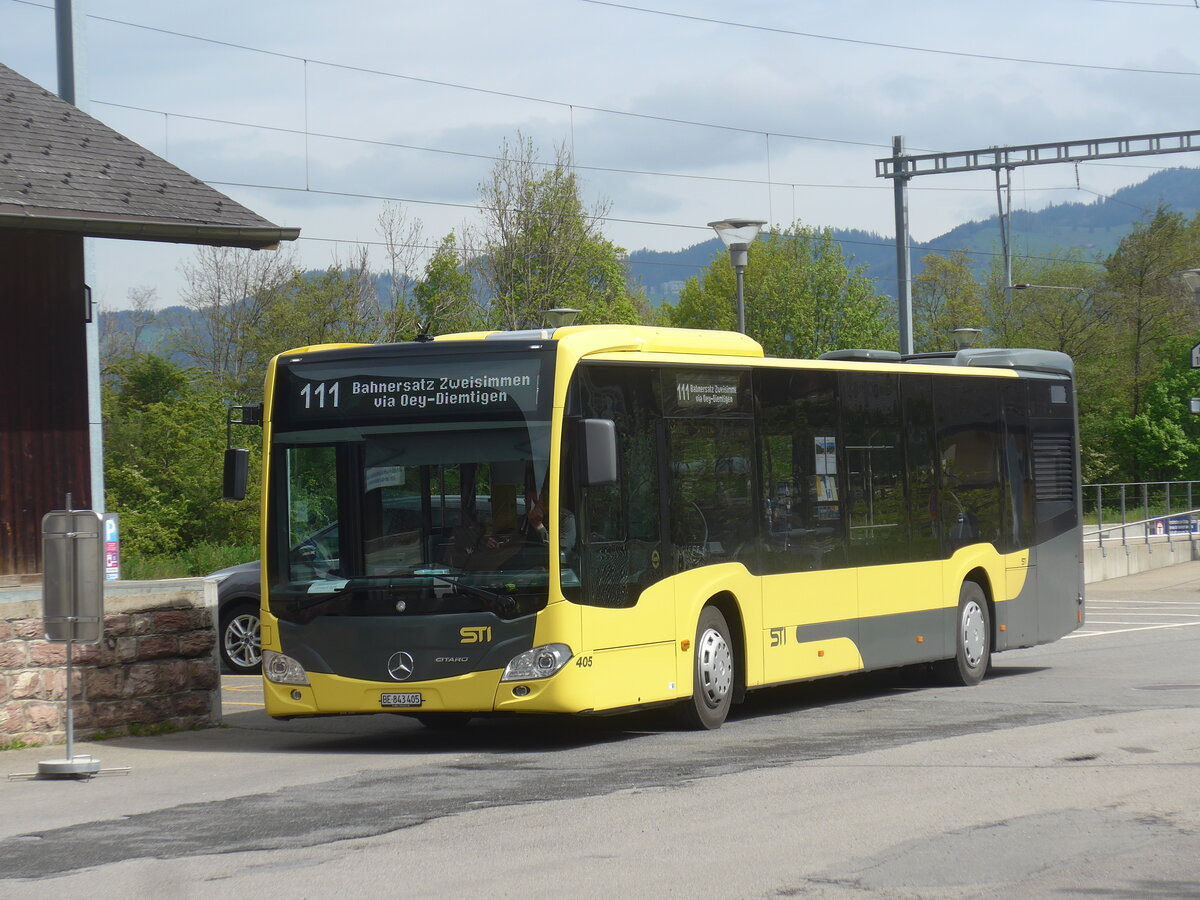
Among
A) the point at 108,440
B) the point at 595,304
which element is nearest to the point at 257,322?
the point at 595,304

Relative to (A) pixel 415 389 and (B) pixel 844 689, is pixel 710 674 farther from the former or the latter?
(B) pixel 844 689

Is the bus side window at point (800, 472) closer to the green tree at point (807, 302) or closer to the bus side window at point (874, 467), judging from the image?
the bus side window at point (874, 467)

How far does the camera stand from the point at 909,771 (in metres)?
10.1

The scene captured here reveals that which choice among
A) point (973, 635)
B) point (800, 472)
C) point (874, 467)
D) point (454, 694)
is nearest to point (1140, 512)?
point (973, 635)

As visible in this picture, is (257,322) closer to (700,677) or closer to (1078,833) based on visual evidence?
(700,677)

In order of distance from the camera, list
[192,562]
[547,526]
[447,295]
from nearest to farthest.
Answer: [547,526]
[192,562]
[447,295]

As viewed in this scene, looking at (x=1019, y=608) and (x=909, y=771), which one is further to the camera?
(x=1019, y=608)

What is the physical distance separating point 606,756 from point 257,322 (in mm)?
55688

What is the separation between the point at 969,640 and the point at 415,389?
7.20 metres

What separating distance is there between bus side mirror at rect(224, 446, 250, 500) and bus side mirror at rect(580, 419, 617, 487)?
257 centimetres

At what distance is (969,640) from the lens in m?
16.5

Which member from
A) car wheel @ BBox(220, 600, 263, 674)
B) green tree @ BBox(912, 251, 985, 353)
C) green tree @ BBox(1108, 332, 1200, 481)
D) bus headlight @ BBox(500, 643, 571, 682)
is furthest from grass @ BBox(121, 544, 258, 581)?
green tree @ BBox(912, 251, 985, 353)

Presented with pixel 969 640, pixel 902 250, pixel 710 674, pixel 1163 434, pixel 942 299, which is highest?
pixel 942 299

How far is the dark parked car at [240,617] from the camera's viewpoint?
18453mm
